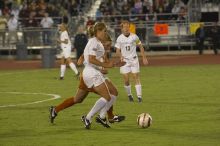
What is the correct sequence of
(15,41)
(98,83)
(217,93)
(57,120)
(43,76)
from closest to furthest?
1. (98,83)
2. (57,120)
3. (217,93)
4. (43,76)
5. (15,41)

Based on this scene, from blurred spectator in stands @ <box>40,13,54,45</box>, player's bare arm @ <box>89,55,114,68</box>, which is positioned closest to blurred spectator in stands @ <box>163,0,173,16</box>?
blurred spectator in stands @ <box>40,13,54,45</box>

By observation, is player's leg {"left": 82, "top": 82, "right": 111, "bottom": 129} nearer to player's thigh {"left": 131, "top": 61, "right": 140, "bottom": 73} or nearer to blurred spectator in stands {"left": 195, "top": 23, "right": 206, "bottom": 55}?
player's thigh {"left": 131, "top": 61, "right": 140, "bottom": 73}

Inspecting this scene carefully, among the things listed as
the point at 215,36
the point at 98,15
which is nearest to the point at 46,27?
the point at 98,15

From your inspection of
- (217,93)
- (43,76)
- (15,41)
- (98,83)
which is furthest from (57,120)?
(15,41)

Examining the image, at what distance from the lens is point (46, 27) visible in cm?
4406

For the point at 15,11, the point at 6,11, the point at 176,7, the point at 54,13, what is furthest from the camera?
the point at 6,11

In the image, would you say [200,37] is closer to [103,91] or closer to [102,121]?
[102,121]

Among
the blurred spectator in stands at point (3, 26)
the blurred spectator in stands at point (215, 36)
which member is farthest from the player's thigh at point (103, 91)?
the blurred spectator in stands at point (215, 36)

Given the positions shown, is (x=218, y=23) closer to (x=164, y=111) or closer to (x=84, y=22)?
(x=84, y=22)

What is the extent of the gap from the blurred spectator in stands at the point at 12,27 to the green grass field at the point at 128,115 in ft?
42.2

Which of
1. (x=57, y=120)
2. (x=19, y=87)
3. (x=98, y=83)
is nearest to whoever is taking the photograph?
(x=98, y=83)

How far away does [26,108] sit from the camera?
20047 millimetres

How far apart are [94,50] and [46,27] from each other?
95.3 ft

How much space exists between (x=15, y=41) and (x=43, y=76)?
39.4 ft
